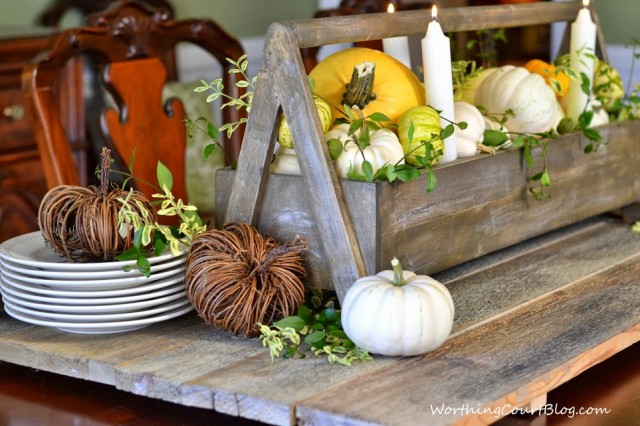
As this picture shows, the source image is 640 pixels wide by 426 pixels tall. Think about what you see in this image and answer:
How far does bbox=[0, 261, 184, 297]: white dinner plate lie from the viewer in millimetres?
1214

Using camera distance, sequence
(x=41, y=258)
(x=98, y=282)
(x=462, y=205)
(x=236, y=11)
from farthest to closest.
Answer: (x=236, y=11) → (x=462, y=205) → (x=41, y=258) → (x=98, y=282)

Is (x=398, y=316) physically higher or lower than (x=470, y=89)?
lower

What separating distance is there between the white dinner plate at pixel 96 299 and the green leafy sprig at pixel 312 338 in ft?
0.45

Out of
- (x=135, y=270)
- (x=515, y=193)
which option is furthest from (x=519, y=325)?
(x=135, y=270)

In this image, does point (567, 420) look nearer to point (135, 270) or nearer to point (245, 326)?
point (245, 326)

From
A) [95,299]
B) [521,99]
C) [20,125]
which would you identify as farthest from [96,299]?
[20,125]

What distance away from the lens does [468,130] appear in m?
1.46

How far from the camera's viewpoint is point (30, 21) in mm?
3092

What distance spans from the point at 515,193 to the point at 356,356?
51cm

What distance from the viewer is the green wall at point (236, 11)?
10.1 feet

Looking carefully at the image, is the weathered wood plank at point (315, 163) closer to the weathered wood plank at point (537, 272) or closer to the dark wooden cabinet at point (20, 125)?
the weathered wood plank at point (537, 272)

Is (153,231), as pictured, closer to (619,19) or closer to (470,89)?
(470,89)

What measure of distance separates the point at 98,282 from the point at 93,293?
17 mm

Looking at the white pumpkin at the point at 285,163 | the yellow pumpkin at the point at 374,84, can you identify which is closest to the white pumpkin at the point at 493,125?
the yellow pumpkin at the point at 374,84
